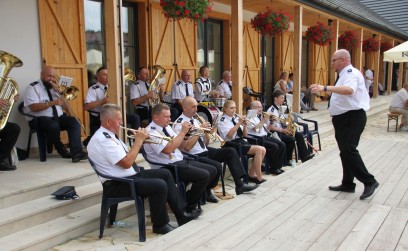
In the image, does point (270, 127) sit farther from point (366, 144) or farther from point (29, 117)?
point (29, 117)

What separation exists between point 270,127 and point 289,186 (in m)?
1.98

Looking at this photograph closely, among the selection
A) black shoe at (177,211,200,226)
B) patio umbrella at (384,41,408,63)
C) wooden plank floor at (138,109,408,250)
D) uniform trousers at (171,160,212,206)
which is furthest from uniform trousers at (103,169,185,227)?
patio umbrella at (384,41,408,63)

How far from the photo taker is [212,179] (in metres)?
4.10

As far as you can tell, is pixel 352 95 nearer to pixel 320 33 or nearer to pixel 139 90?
pixel 139 90

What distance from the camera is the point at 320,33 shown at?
9.55 metres

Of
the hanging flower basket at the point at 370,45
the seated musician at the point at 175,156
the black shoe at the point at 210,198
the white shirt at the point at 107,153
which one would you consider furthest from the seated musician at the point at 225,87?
the hanging flower basket at the point at 370,45

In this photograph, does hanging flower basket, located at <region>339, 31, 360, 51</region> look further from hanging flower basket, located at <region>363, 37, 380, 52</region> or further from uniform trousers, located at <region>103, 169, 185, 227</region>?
uniform trousers, located at <region>103, 169, 185, 227</region>

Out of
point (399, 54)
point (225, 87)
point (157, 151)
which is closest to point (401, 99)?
point (399, 54)

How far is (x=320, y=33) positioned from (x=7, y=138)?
770 cm

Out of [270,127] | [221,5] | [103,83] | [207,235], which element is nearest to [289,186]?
[207,235]

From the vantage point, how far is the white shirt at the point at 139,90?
20.1ft

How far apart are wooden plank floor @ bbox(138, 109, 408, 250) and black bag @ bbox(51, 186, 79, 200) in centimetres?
124

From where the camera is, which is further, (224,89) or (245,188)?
(224,89)

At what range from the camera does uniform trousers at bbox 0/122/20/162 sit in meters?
4.12
